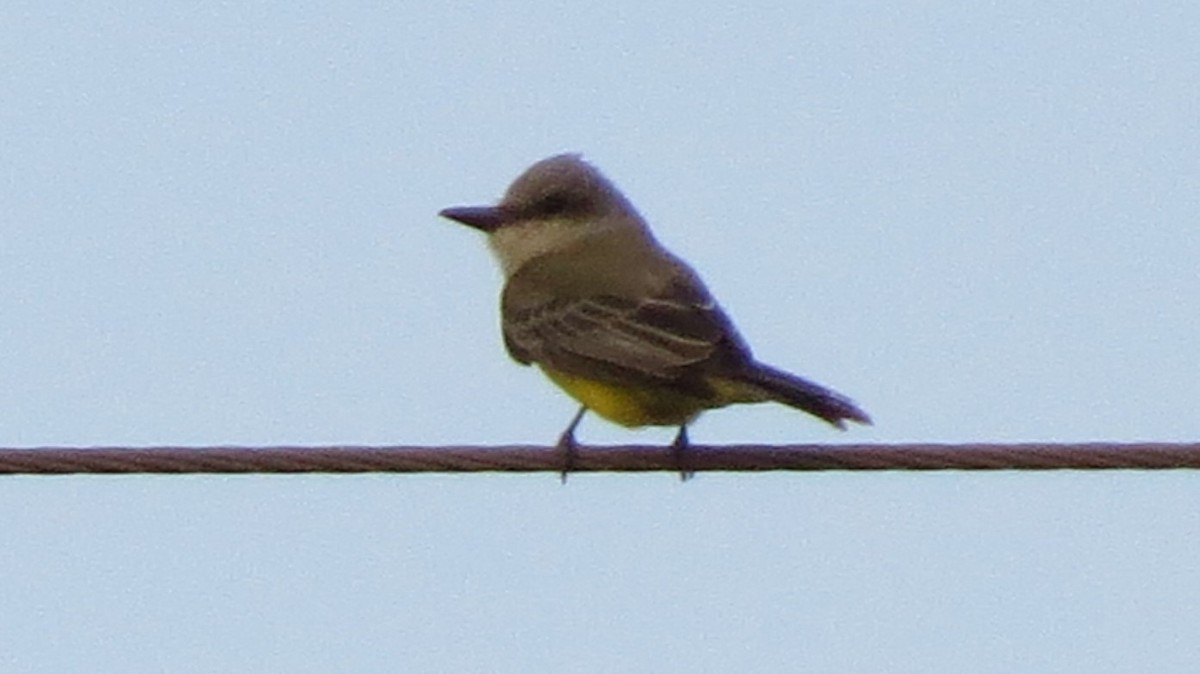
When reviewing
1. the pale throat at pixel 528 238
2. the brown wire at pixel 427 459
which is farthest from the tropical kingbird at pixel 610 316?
the brown wire at pixel 427 459

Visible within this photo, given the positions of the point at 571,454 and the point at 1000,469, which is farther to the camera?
the point at 571,454

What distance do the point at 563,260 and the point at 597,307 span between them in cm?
74

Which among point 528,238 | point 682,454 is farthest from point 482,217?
point 682,454

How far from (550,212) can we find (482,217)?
227mm

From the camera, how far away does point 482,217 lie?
30.3ft

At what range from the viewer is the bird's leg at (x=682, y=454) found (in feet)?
22.6

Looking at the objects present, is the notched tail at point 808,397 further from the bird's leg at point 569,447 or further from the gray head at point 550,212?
the gray head at point 550,212

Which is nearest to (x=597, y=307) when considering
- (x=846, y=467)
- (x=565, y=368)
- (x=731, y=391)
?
(x=565, y=368)

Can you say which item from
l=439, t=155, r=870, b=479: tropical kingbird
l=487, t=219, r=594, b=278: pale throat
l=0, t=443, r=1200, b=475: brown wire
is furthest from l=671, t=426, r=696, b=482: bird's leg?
l=487, t=219, r=594, b=278: pale throat

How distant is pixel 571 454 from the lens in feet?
22.1

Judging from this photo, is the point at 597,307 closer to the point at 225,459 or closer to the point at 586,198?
the point at 586,198

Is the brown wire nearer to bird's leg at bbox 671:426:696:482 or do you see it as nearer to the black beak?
bird's leg at bbox 671:426:696:482

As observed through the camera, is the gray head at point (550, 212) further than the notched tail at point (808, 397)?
Yes

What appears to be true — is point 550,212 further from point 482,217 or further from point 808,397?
point 808,397
